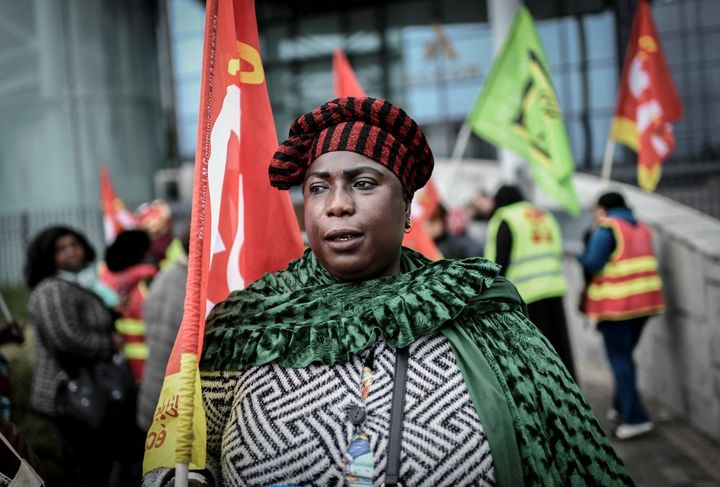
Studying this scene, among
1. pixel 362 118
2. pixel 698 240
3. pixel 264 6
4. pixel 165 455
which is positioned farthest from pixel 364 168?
pixel 264 6

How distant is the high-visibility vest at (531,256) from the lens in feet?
18.4

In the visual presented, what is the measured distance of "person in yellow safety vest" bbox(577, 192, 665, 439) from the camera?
18.8 ft

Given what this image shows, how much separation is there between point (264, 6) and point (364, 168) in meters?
23.8

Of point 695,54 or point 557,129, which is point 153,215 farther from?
point 695,54

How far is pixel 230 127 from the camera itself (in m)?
2.36

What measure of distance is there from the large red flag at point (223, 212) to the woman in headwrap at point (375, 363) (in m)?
0.15

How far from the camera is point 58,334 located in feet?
13.3

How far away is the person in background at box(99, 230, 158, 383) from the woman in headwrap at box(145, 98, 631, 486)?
12.3 feet

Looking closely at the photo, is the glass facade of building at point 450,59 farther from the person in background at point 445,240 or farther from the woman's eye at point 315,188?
the woman's eye at point 315,188

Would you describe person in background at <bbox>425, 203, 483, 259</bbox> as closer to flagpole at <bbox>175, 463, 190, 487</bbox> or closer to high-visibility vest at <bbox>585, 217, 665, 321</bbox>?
high-visibility vest at <bbox>585, 217, 665, 321</bbox>

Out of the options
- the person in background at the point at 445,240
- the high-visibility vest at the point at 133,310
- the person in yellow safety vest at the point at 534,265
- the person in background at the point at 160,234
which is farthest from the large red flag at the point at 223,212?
the person in background at the point at 445,240

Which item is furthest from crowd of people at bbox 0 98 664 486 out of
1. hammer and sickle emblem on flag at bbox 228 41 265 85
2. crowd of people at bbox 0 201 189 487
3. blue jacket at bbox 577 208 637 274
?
blue jacket at bbox 577 208 637 274

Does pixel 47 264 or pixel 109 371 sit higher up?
pixel 47 264

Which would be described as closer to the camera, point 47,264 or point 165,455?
point 165,455
